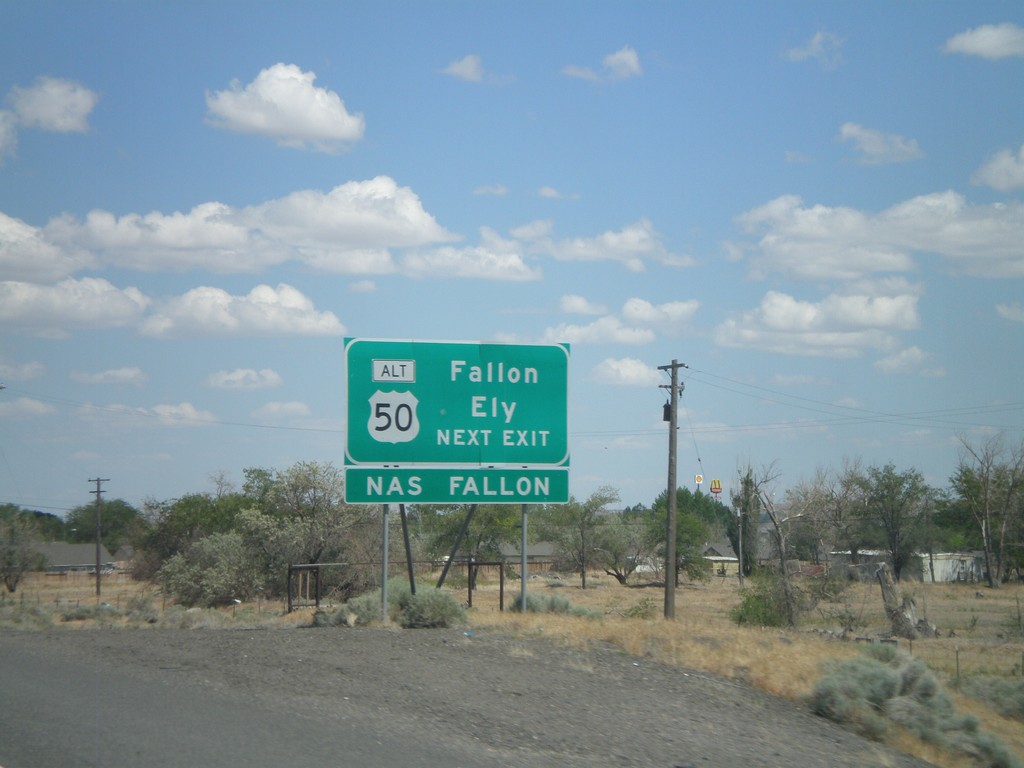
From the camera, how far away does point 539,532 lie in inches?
3130

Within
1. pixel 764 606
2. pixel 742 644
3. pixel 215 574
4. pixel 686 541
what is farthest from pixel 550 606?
pixel 686 541

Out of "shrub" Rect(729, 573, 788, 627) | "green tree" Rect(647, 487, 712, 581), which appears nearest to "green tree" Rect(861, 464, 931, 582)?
"green tree" Rect(647, 487, 712, 581)

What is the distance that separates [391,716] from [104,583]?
2737 inches

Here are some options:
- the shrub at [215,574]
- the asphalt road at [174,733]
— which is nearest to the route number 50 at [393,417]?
the asphalt road at [174,733]

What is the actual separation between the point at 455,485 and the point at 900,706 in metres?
8.77

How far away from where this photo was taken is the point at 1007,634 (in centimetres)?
3544

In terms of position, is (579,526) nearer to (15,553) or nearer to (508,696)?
(15,553)

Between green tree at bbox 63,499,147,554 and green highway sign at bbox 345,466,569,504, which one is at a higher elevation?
green highway sign at bbox 345,466,569,504

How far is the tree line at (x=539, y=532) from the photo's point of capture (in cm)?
4072

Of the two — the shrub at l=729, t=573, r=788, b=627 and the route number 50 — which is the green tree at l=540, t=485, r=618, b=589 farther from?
the route number 50

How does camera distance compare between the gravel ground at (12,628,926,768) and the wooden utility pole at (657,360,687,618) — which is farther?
the wooden utility pole at (657,360,687,618)

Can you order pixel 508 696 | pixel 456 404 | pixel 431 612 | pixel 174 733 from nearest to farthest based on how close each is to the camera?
pixel 174 733
pixel 508 696
pixel 431 612
pixel 456 404

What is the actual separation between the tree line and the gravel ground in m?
19.0

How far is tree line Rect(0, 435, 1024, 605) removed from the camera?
134ft
